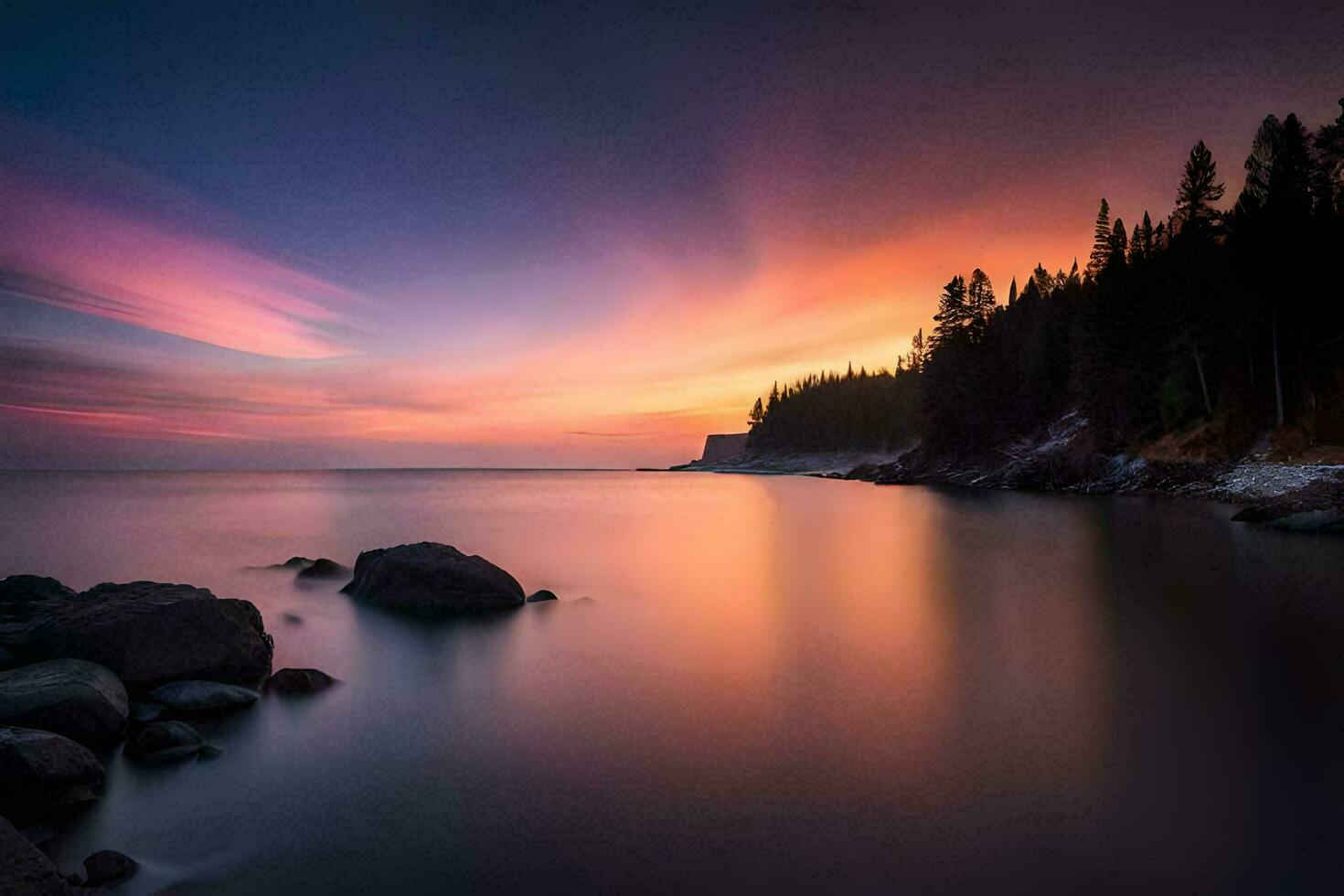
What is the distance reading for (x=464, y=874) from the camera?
5.52m

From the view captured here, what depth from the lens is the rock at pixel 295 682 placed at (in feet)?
33.8

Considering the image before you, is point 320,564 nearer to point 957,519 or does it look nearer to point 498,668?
point 498,668

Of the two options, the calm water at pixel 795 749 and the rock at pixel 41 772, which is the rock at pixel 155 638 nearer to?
the calm water at pixel 795 749

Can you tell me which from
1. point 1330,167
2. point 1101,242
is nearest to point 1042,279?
point 1101,242

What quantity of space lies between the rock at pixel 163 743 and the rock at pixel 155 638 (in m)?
2.16

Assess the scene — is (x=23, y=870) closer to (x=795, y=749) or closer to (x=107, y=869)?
(x=107, y=869)

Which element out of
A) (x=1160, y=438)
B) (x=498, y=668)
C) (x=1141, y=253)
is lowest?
(x=498, y=668)

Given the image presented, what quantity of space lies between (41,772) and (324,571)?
57.7 ft

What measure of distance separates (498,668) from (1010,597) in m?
14.5

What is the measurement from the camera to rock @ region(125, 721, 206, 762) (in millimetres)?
7609

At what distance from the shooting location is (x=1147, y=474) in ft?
162

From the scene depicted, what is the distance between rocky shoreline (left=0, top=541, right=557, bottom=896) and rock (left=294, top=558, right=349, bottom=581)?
7403 millimetres

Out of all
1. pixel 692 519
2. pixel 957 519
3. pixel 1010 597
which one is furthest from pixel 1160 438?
pixel 1010 597

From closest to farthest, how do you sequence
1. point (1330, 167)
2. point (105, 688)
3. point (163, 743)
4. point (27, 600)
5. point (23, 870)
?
point (23, 870), point (163, 743), point (105, 688), point (27, 600), point (1330, 167)
